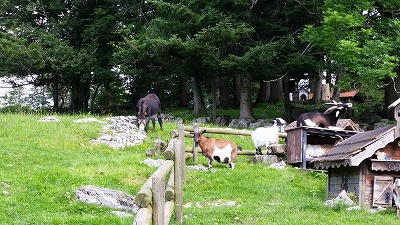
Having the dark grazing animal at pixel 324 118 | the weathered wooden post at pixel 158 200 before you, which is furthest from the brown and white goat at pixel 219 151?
the weathered wooden post at pixel 158 200

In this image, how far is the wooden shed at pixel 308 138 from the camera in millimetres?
17375

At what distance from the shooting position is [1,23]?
37.0m

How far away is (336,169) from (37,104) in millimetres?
41246

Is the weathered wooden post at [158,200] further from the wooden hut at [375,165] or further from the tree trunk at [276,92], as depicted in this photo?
the tree trunk at [276,92]

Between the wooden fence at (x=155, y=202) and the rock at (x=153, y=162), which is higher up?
the wooden fence at (x=155, y=202)

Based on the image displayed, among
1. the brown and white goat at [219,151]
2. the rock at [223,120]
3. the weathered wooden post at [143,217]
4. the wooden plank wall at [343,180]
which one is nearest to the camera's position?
the weathered wooden post at [143,217]

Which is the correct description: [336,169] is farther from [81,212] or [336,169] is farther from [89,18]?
[89,18]

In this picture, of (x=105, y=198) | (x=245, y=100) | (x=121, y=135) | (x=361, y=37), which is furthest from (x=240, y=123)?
(x=105, y=198)

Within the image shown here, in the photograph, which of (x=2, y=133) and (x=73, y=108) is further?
(x=73, y=108)

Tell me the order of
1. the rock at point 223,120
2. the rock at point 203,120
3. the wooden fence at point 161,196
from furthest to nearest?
the rock at point 203,120
the rock at point 223,120
the wooden fence at point 161,196

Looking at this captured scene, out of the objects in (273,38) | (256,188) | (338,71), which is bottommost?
(256,188)

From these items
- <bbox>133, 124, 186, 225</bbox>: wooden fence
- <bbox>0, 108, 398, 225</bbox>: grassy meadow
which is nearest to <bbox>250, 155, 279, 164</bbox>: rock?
<bbox>0, 108, 398, 225</bbox>: grassy meadow

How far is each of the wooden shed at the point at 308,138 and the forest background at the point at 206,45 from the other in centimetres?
606

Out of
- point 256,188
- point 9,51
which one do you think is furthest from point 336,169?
Result: point 9,51
